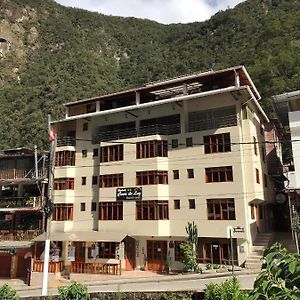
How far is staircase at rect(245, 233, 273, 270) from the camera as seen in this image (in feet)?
89.5

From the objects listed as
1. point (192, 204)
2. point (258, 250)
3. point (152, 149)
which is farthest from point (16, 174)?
point (258, 250)

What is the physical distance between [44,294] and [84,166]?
54.5 feet

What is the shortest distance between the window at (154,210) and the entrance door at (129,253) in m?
2.35

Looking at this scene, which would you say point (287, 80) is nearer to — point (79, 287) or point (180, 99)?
point (180, 99)

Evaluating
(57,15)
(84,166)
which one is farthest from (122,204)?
(57,15)

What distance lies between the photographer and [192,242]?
2977 centimetres

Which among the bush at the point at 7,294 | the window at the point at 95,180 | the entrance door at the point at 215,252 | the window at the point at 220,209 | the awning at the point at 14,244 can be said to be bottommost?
the bush at the point at 7,294

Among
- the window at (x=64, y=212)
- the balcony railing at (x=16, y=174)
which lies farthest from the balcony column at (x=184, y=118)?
the balcony railing at (x=16, y=174)

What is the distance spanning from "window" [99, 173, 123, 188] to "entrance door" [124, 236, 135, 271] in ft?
16.0

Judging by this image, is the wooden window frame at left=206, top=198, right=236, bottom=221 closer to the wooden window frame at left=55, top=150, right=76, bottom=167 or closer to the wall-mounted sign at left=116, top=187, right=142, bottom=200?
the wall-mounted sign at left=116, top=187, right=142, bottom=200

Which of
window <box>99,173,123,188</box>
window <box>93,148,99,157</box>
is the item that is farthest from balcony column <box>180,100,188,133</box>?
window <box>93,148,99,157</box>

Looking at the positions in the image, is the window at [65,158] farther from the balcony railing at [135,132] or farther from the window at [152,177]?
the window at [152,177]

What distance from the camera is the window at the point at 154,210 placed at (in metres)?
31.7

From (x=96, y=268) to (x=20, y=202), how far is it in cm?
1238
